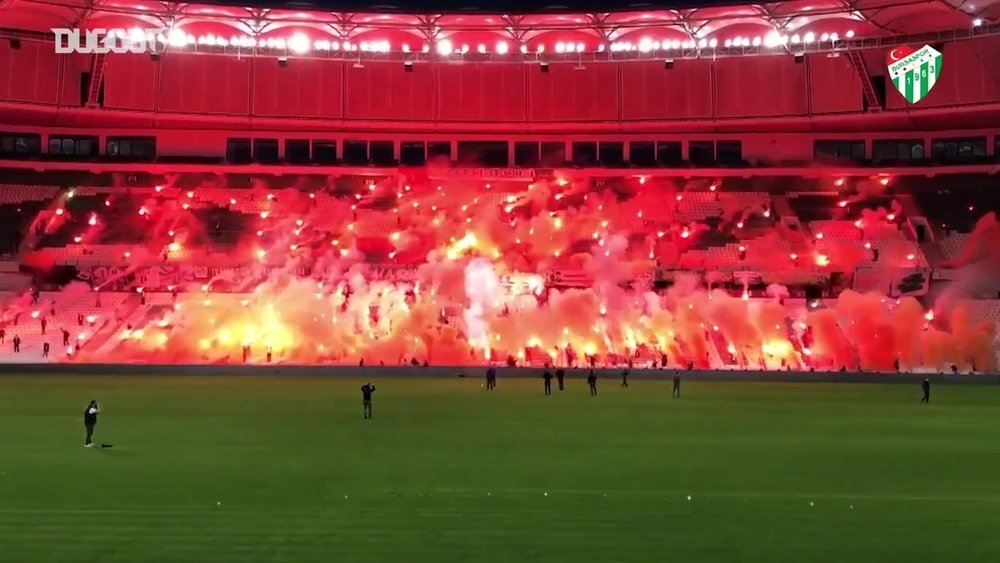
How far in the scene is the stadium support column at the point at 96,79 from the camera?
55.5 m

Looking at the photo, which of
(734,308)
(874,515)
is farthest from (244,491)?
(734,308)

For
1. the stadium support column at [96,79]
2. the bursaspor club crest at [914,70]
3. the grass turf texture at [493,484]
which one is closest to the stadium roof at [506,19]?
the bursaspor club crest at [914,70]

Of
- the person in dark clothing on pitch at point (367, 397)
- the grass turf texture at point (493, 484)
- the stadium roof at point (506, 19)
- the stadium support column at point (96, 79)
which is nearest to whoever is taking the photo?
the grass turf texture at point (493, 484)

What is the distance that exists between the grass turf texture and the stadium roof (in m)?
27.4

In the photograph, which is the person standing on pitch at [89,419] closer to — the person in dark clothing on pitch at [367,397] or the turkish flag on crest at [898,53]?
the person in dark clothing on pitch at [367,397]

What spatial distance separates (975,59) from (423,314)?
36.1m

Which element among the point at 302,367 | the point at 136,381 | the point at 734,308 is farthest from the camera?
the point at 734,308

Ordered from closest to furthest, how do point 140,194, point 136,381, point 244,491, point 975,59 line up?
point 244,491 → point 136,381 → point 975,59 → point 140,194

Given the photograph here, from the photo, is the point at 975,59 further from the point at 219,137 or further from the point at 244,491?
the point at 244,491

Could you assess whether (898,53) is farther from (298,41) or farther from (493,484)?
(493,484)

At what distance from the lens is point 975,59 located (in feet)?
177

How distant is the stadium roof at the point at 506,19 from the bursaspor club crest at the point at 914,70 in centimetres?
270

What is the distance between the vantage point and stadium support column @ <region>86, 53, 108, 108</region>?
182ft

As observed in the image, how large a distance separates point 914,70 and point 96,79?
49393mm
